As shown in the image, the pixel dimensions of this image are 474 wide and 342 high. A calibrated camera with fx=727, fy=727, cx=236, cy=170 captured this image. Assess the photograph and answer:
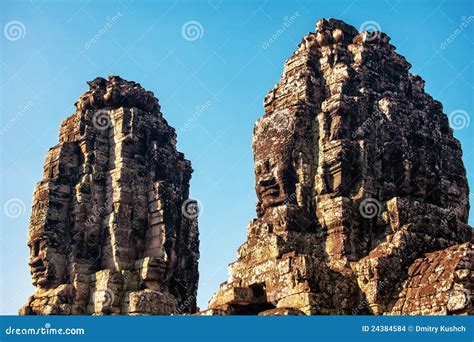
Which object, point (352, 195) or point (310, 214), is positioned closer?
point (352, 195)

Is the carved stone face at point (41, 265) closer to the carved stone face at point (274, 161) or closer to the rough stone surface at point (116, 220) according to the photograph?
the rough stone surface at point (116, 220)

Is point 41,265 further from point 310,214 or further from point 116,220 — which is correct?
point 310,214

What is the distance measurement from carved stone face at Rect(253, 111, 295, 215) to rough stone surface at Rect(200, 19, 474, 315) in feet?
0.15

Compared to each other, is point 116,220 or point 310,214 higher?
point 116,220

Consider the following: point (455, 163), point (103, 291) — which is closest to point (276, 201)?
point (455, 163)

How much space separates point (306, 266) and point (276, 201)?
457cm

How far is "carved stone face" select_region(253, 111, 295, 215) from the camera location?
959 inches

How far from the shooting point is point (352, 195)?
77.0ft

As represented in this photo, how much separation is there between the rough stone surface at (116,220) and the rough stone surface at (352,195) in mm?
11828

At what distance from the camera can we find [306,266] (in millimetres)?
20094

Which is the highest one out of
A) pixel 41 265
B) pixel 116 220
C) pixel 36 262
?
pixel 116 220

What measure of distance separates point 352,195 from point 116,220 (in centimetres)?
1638

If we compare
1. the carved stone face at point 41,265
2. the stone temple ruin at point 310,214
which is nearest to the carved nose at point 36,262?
the carved stone face at point 41,265

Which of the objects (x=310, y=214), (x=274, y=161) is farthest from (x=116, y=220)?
(x=310, y=214)
